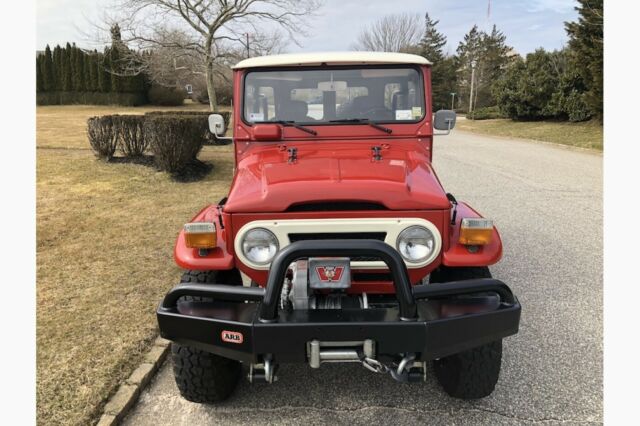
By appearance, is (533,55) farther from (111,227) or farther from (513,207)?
(111,227)

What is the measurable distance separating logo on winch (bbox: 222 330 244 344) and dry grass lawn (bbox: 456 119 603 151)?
16.0 metres

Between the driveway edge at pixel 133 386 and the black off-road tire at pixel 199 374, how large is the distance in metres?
0.33

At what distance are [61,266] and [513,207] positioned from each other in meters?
6.30

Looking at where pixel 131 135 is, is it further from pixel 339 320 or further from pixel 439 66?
pixel 439 66

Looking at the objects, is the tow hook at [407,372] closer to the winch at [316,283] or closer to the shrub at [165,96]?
the winch at [316,283]

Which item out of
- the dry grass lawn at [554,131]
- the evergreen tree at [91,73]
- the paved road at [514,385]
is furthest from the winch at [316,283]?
the evergreen tree at [91,73]

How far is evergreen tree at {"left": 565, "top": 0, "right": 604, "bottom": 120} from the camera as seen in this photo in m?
18.2

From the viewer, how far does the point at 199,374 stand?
262 centimetres

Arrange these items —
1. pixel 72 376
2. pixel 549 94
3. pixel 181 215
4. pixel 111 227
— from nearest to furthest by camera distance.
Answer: pixel 72 376 → pixel 111 227 → pixel 181 215 → pixel 549 94

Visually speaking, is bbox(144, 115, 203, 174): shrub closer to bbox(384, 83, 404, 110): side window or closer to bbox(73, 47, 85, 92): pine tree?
bbox(384, 83, 404, 110): side window

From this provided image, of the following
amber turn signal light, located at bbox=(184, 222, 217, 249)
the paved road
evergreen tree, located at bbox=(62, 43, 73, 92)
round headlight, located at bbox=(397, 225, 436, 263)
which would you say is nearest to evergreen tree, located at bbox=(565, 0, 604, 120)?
the paved road

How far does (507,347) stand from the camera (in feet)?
10.9

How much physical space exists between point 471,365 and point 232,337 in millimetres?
1348

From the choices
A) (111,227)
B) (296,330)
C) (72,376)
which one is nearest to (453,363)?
(296,330)
